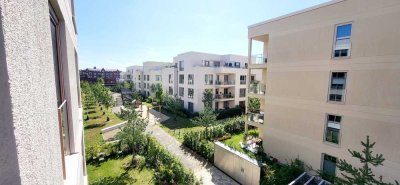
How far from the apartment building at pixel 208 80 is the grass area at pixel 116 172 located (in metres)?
16.1

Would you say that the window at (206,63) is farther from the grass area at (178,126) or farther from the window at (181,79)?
the grass area at (178,126)

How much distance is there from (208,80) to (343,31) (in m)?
19.5

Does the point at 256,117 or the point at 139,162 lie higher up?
the point at 256,117

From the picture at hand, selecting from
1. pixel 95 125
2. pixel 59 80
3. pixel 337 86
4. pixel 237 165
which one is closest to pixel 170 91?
pixel 95 125

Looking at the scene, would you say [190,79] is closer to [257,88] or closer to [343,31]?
[257,88]

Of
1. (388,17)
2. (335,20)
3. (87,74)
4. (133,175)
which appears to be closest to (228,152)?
(133,175)

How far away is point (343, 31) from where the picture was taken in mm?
10766

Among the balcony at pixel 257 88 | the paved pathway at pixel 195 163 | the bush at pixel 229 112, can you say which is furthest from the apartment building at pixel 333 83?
the bush at pixel 229 112

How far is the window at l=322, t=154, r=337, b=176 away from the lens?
11.5 meters

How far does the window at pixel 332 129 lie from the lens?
11.2m

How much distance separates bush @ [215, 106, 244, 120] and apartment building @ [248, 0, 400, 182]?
1263cm

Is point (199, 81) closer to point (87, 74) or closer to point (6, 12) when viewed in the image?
point (6, 12)

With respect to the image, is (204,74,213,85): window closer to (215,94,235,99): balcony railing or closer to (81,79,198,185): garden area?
(215,94,235,99): balcony railing

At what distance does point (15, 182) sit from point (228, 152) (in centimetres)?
1274
